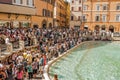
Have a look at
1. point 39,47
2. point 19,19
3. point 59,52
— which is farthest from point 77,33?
point 39,47

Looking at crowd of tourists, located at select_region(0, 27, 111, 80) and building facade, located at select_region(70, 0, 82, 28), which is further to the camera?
building facade, located at select_region(70, 0, 82, 28)

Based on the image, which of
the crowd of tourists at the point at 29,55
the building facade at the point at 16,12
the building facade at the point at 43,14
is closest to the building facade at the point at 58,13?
the building facade at the point at 43,14

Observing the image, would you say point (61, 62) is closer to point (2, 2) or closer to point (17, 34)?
point (17, 34)

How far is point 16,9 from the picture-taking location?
113ft

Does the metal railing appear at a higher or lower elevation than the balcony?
lower

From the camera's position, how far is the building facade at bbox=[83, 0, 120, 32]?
2736 inches

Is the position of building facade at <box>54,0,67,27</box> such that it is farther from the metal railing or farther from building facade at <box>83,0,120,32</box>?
the metal railing

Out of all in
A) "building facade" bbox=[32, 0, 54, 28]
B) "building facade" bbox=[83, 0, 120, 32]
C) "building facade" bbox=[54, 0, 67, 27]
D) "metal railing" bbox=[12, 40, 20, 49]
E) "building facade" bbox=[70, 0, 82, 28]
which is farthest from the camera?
"building facade" bbox=[70, 0, 82, 28]

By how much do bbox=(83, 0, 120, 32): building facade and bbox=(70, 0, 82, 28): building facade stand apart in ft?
5.36

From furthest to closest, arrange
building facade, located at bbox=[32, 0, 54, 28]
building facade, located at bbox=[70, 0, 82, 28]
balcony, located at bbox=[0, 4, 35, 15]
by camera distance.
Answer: building facade, located at bbox=[70, 0, 82, 28] < building facade, located at bbox=[32, 0, 54, 28] < balcony, located at bbox=[0, 4, 35, 15]

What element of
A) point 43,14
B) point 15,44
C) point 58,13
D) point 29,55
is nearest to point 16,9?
point 15,44

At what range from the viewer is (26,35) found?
28.8 metres

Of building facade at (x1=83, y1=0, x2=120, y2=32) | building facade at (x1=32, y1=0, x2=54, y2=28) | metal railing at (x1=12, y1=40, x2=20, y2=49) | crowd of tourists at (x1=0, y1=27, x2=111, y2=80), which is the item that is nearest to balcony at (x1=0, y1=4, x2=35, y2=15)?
crowd of tourists at (x1=0, y1=27, x2=111, y2=80)

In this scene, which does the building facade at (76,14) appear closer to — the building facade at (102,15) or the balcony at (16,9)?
the building facade at (102,15)
